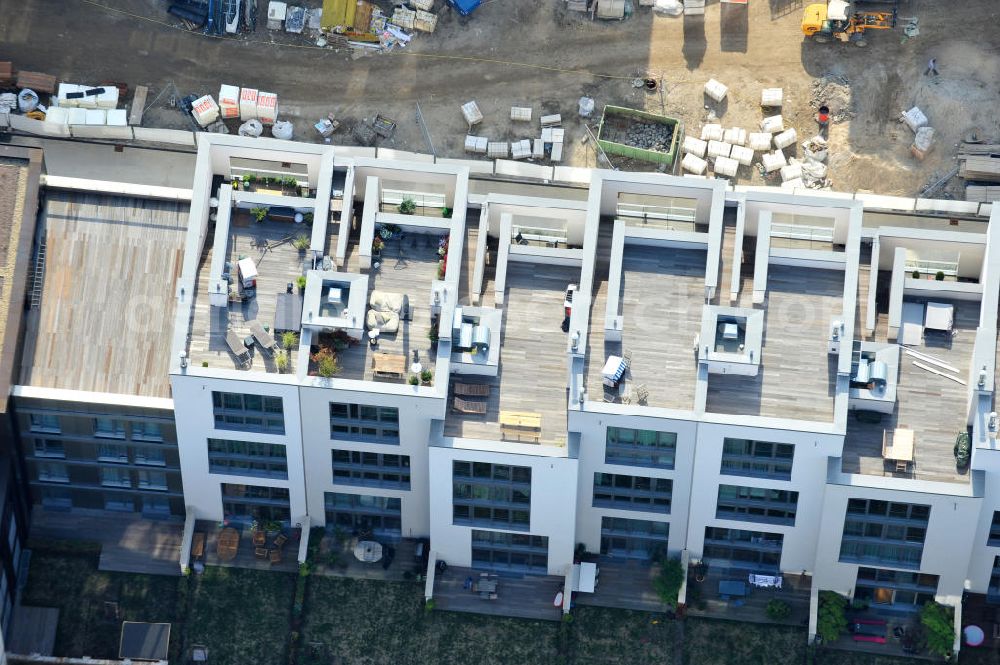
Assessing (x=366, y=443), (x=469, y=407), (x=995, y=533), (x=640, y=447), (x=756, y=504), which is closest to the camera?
(x=640, y=447)

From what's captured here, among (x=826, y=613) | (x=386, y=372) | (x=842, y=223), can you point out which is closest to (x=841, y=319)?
(x=842, y=223)

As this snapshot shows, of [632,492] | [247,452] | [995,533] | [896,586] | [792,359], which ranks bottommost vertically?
[896,586]

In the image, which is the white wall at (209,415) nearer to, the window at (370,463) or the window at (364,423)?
the window at (364,423)

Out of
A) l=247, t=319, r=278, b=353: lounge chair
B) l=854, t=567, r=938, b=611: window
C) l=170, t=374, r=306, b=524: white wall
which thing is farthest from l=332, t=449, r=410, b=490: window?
l=854, t=567, r=938, b=611: window

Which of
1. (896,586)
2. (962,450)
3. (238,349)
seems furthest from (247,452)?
(962,450)

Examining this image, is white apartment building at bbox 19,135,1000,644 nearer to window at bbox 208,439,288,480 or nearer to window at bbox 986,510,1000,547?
window at bbox 208,439,288,480

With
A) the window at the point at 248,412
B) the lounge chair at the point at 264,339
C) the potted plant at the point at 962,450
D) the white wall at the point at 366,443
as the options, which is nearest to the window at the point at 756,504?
the potted plant at the point at 962,450

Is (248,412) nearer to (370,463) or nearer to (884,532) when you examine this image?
(370,463)
